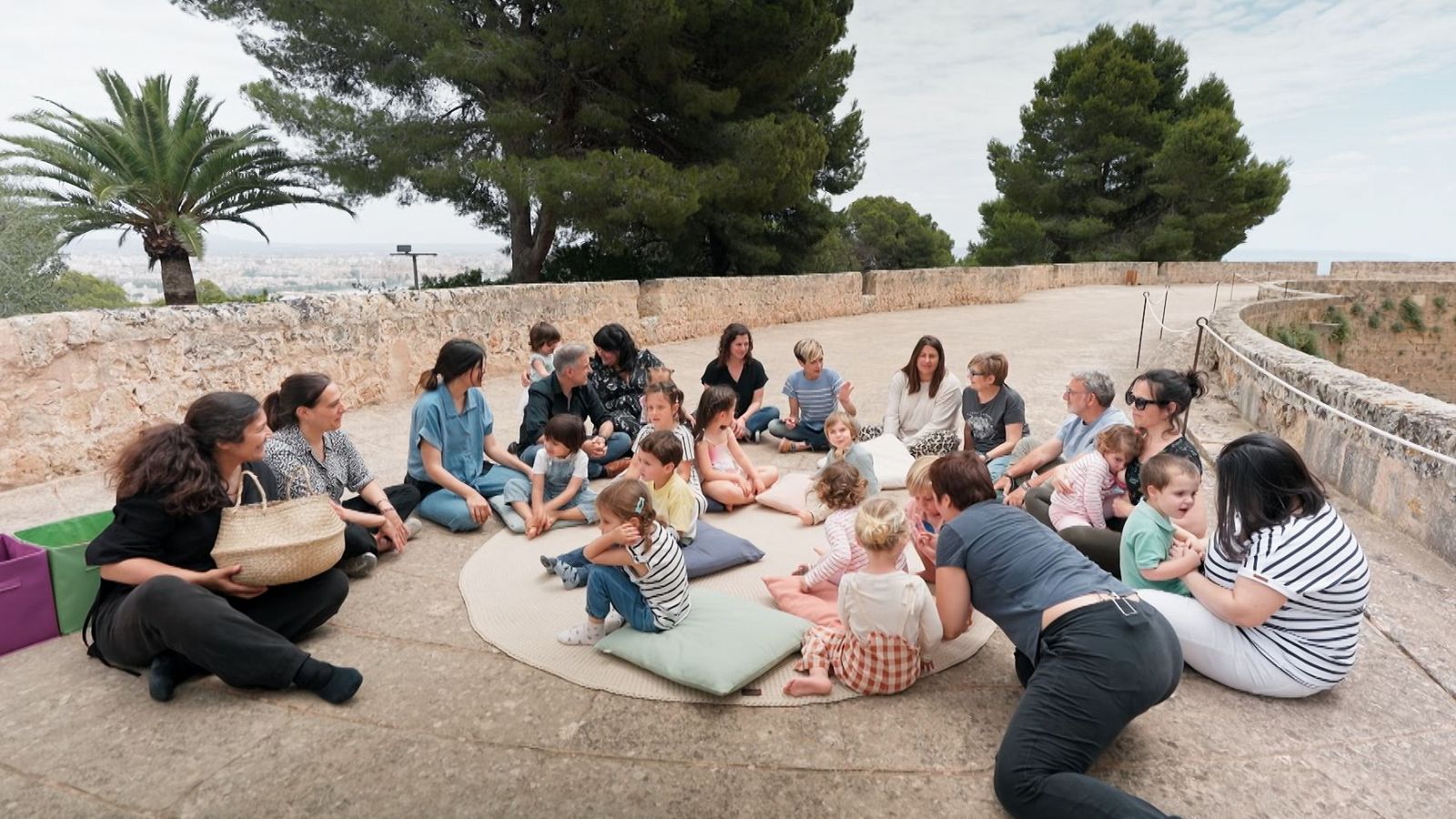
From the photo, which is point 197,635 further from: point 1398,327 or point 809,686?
point 1398,327

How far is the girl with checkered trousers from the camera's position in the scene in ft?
7.84

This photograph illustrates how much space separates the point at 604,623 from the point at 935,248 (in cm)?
3339

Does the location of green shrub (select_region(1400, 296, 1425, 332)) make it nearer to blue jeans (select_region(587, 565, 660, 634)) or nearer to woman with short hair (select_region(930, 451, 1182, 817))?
woman with short hair (select_region(930, 451, 1182, 817))

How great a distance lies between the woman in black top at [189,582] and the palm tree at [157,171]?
10.5 m

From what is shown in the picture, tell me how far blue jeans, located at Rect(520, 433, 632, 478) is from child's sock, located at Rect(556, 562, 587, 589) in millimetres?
1320

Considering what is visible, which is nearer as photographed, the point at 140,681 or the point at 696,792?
the point at 696,792

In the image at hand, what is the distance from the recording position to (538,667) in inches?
102

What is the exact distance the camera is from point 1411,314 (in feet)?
60.5

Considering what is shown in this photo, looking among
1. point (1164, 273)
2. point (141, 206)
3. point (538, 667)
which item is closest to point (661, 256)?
point (141, 206)

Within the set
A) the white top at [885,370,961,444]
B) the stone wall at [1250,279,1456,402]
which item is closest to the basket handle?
the white top at [885,370,961,444]

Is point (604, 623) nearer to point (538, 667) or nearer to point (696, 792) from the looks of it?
point (538, 667)

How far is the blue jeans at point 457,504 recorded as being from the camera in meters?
3.89

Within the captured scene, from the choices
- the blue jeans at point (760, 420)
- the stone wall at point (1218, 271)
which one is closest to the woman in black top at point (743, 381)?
the blue jeans at point (760, 420)

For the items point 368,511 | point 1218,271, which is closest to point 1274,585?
point 368,511
